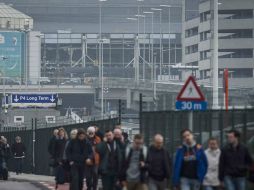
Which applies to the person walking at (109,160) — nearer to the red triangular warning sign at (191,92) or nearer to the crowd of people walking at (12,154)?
the red triangular warning sign at (191,92)

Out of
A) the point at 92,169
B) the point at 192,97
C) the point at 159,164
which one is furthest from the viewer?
the point at 92,169

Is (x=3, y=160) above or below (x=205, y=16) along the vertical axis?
below

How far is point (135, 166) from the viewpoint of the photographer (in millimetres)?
27797

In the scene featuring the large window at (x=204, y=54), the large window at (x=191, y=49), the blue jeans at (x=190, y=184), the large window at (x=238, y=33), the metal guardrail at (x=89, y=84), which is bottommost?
the blue jeans at (x=190, y=184)

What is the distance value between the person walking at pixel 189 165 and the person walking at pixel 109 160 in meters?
3.72

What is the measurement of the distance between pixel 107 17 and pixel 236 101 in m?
167

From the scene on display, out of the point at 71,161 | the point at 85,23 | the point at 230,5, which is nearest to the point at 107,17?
the point at 85,23

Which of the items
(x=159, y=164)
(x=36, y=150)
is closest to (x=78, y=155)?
(x=159, y=164)

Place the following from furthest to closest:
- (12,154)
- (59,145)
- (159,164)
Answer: (12,154), (59,145), (159,164)

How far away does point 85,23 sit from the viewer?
198 metres

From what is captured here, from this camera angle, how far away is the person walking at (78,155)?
32.5 metres

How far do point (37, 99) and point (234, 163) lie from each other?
43.1m

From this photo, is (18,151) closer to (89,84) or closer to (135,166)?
(135,166)

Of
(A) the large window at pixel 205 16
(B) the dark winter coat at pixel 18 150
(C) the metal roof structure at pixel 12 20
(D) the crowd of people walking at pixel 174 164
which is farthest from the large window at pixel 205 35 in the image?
(D) the crowd of people walking at pixel 174 164
